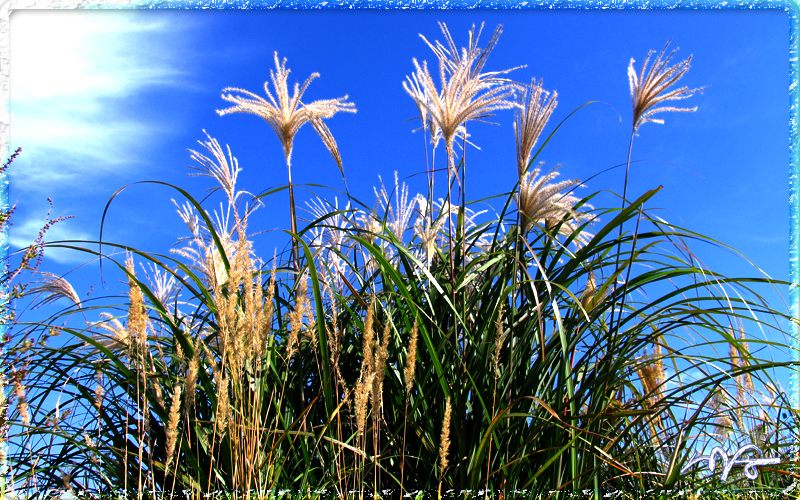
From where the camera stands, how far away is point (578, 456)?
2572 millimetres

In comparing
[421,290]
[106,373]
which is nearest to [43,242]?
[106,373]

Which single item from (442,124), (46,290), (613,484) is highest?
(442,124)

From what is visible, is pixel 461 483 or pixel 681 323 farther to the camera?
pixel 681 323

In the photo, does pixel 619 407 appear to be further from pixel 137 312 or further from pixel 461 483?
pixel 137 312

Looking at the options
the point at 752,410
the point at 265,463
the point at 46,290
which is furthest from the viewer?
the point at 46,290

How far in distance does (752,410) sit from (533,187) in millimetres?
2089
